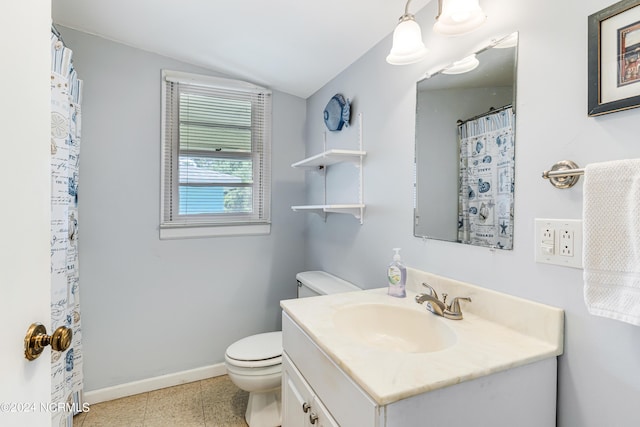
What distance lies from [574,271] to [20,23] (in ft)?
4.56

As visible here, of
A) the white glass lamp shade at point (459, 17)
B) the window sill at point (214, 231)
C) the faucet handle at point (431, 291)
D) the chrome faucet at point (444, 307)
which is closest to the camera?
the white glass lamp shade at point (459, 17)

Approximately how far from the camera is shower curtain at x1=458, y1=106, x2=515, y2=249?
1041 mm

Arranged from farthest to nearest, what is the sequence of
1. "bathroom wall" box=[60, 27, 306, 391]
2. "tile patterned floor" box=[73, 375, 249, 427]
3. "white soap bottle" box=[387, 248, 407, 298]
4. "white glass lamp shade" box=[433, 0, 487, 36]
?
1. "bathroom wall" box=[60, 27, 306, 391]
2. "tile patterned floor" box=[73, 375, 249, 427]
3. "white soap bottle" box=[387, 248, 407, 298]
4. "white glass lamp shade" box=[433, 0, 487, 36]

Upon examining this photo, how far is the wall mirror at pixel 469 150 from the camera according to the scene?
1.05m

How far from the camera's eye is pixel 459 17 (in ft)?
3.34

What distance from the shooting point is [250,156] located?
2.40 m

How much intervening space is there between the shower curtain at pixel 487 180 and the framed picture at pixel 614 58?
0.23m

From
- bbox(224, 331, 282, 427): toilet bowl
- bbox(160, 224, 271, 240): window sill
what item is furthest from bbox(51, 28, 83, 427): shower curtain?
bbox(224, 331, 282, 427): toilet bowl

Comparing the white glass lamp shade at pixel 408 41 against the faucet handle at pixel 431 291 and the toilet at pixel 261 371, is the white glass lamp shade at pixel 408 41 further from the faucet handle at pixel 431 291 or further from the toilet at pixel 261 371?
the toilet at pixel 261 371

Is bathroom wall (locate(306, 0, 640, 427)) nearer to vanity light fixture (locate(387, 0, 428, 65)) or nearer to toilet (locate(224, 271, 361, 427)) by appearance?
vanity light fixture (locate(387, 0, 428, 65))

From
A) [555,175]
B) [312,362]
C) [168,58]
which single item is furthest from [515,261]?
[168,58]

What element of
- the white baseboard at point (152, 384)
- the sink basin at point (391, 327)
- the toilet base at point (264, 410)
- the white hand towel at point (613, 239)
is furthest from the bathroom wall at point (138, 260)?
the white hand towel at point (613, 239)

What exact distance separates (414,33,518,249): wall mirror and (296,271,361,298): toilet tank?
0.66 metres

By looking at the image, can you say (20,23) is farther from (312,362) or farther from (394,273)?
(394,273)
